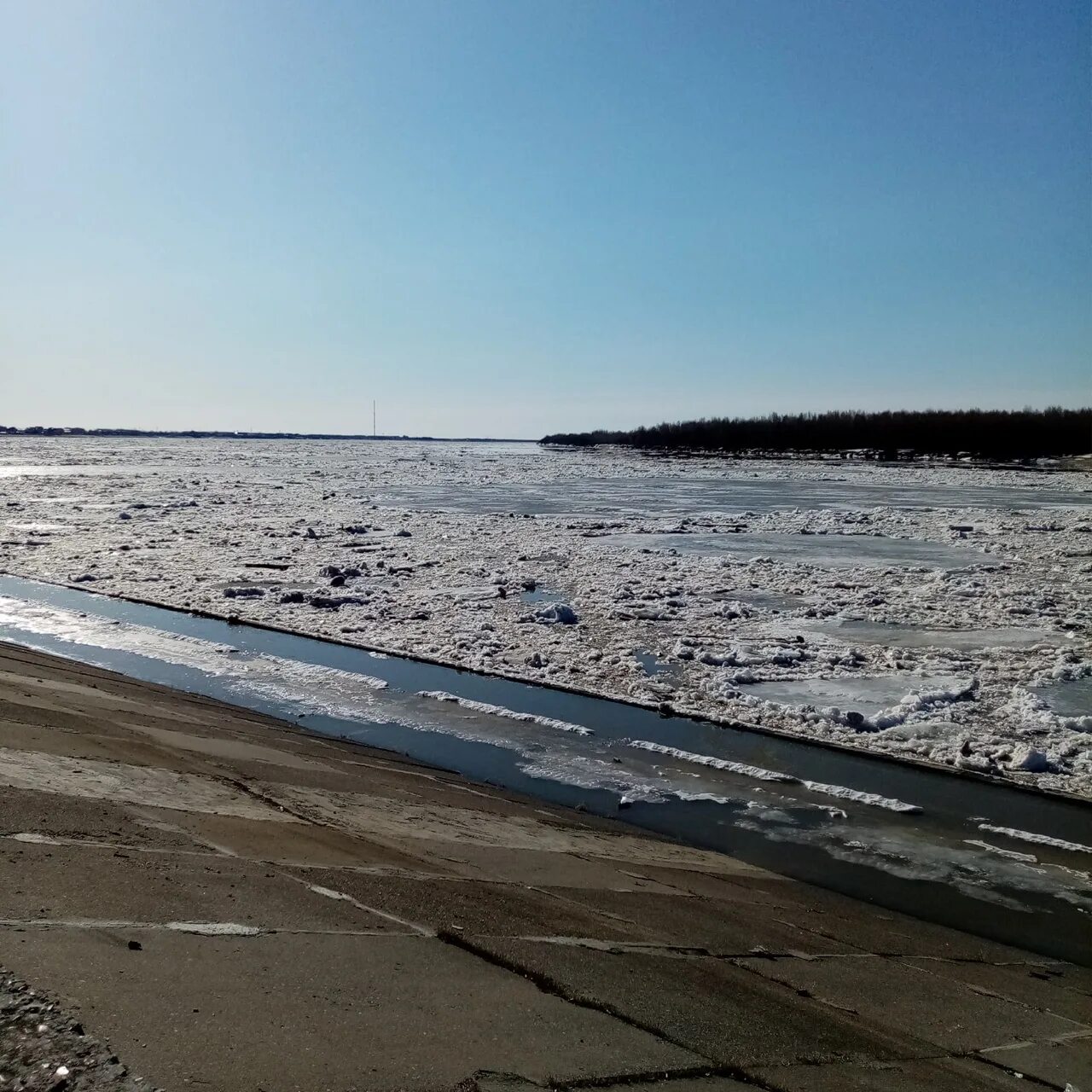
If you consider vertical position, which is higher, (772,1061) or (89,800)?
(89,800)

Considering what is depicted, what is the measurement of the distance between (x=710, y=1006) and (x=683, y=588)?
1138 cm

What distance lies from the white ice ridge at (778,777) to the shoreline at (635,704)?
75 centimetres

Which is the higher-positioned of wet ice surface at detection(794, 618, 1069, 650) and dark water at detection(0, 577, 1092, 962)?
wet ice surface at detection(794, 618, 1069, 650)

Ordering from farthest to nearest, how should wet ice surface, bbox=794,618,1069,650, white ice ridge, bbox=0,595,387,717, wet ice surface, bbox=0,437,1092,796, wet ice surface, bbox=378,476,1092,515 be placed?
1. wet ice surface, bbox=378,476,1092,515
2. wet ice surface, bbox=794,618,1069,650
3. white ice ridge, bbox=0,595,387,717
4. wet ice surface, bbox=0,437,1092,796

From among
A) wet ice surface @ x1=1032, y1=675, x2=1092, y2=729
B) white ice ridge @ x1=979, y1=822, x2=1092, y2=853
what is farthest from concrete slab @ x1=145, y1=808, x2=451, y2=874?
wet ice surface @ x1=1032, y1=675, x2=1092, y2=729

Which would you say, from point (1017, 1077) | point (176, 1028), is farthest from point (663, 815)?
point (176, 1028)

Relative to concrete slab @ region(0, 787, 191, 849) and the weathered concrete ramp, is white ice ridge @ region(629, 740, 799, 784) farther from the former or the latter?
concrete slab @ region(0, 787, 191, 849)

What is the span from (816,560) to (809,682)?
858 cm

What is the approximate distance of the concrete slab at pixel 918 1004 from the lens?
3.33 metres

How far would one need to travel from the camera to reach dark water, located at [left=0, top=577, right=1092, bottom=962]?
5234mm

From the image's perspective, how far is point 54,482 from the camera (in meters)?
37.8

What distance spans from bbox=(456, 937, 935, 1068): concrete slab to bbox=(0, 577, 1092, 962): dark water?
207 centimetres

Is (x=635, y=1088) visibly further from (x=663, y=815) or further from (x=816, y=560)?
(x=816, y=560)

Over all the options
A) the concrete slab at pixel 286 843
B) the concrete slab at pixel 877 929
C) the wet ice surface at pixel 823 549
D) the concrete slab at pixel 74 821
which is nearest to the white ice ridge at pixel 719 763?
the concrete slab at pixel 877 929
